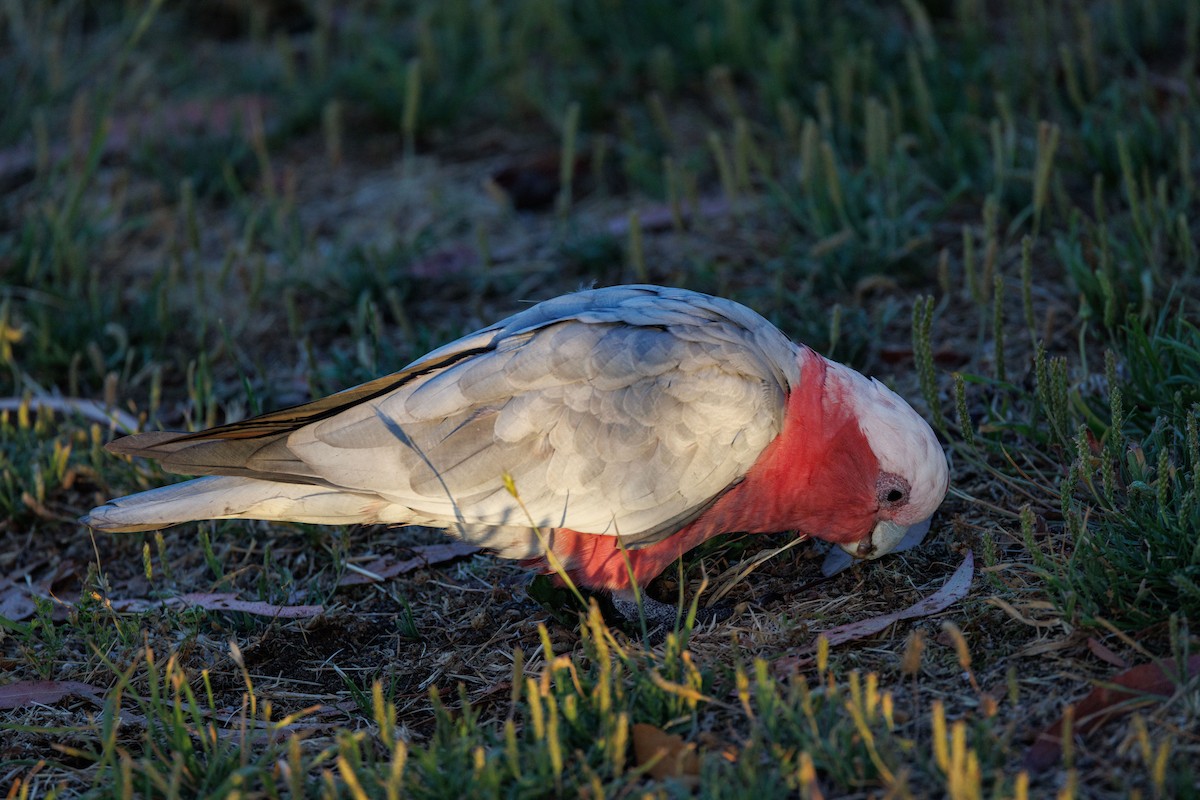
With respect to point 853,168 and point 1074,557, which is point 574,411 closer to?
point 1074,557

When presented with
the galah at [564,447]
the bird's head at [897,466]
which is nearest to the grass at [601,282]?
the bird's head at [897,466]

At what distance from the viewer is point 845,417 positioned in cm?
285

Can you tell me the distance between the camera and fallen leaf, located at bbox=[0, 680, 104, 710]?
2.69 m

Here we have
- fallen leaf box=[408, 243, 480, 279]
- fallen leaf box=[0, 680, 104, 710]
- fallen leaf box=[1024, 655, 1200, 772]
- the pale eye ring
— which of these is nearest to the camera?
fallen leaf box=[1024, 655, 1200, 772]

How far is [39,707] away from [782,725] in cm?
177

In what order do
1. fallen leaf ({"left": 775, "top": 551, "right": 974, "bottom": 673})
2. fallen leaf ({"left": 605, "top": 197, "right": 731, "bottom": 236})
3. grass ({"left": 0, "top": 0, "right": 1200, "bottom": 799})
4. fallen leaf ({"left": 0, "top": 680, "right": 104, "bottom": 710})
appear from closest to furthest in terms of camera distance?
grass ({"left": 0, "top": 0, "right": 1200, "bottom": 799}) < fallen leaf ({"left": 775, "top": 551, "right": 974, "bottom": 673}) < fallen leaf ({"left": 0, "top": 680, "right": 104, "bottom": 710}) < fallen leaf ({"left": 605, "top": 197, "right": 731, "bottom": 236})

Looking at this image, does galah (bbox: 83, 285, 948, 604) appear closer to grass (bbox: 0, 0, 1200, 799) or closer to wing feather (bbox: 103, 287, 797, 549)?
wing feather (bbox: 103, 287, 797, 549)

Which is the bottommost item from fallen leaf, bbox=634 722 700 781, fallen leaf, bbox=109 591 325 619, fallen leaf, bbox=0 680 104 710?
fallen leaf, bbox=109 591 325 619

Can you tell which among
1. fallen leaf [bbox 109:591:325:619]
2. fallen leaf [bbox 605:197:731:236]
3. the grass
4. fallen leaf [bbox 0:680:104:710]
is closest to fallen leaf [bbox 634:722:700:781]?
the grass

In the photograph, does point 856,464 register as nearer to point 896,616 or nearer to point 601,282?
point 896,616

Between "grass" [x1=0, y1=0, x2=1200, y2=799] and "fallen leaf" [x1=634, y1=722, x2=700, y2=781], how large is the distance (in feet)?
0.05

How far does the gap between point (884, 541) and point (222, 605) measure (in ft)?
5.73

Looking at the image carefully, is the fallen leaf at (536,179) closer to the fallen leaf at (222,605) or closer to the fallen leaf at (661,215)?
the fallen leaf at (661,215)

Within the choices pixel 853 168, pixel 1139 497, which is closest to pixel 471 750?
pixel 1139 497
